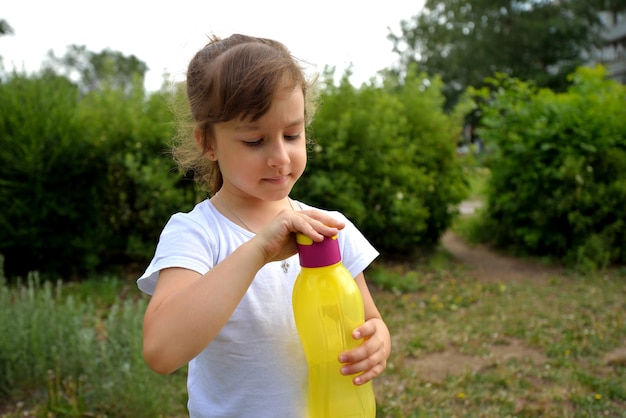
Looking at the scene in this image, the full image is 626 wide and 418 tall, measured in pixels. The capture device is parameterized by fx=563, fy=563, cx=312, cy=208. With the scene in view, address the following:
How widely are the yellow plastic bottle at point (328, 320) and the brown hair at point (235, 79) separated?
0.34m

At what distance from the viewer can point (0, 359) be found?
3.17 metres

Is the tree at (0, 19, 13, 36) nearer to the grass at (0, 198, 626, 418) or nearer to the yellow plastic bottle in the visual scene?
the grass at (0, 198, 626, 418)

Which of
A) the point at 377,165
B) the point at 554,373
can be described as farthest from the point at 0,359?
the point at 377,165

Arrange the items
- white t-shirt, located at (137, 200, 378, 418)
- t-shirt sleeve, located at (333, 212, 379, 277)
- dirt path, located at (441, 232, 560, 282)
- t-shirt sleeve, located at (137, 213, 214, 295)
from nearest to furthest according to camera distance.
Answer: t-shirt sleeve, located at (137, 213, 214, 295) < white t-shirt, located at (137, 200, 378, 418) < t-shirt sleeve, located at (333, 212, 379, 277) < dirt path, located at (441, 232, 560, 282)

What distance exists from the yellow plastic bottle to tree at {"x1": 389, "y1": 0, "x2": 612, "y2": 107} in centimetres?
3202

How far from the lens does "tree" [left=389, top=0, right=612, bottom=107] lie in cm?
3081

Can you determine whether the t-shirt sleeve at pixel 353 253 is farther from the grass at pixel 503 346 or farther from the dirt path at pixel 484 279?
the dirt path at pixel 484 279

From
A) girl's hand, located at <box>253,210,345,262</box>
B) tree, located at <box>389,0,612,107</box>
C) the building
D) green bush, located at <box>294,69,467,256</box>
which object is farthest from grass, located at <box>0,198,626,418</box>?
the building

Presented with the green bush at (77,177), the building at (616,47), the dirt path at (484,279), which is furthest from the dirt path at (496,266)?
the building at (616,47)

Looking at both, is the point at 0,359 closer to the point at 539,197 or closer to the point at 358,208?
the point at 358,208

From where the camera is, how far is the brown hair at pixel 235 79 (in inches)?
48.1

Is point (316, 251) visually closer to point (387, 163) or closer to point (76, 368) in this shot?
point (76, 368)

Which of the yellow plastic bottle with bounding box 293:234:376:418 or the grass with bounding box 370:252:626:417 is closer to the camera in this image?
the yellow plastic bottle with bounding box 293:234:376:418

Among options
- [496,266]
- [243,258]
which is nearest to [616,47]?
[496,266]
